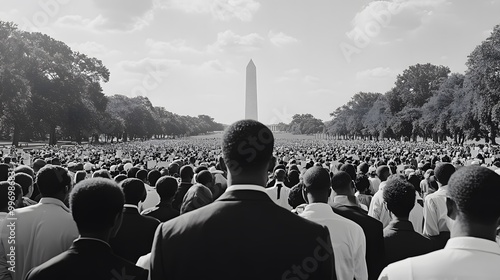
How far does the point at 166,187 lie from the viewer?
20.9 ft

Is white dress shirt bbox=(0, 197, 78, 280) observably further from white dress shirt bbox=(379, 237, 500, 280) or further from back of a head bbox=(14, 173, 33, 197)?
white dress shirt bbox=(379, 237, 500, 280)

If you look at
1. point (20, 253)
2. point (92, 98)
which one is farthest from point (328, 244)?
point (92, 98)

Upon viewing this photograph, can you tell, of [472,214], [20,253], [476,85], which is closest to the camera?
[472,214]

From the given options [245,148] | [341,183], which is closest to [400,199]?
[341,183]

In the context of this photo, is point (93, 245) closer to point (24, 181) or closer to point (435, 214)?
point (24, 181)

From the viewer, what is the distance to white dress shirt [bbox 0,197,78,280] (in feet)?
13.7

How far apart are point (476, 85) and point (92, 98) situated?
183 feet

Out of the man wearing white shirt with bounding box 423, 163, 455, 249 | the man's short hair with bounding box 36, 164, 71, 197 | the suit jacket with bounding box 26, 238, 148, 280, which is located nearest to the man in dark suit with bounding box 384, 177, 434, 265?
the man wearing white shirt with bounding box 423, 163, 455, 249

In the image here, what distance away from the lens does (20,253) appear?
13.9 ft

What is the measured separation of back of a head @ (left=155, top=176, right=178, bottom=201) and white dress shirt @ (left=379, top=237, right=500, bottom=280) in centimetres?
433

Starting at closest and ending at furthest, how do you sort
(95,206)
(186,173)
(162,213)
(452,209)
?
Result: (452,209) → (95,206) → (162,213) → (186,173)

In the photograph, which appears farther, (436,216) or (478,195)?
(436,216)

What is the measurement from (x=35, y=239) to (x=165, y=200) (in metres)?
2.37

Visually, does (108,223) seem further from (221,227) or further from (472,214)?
(472,214)
